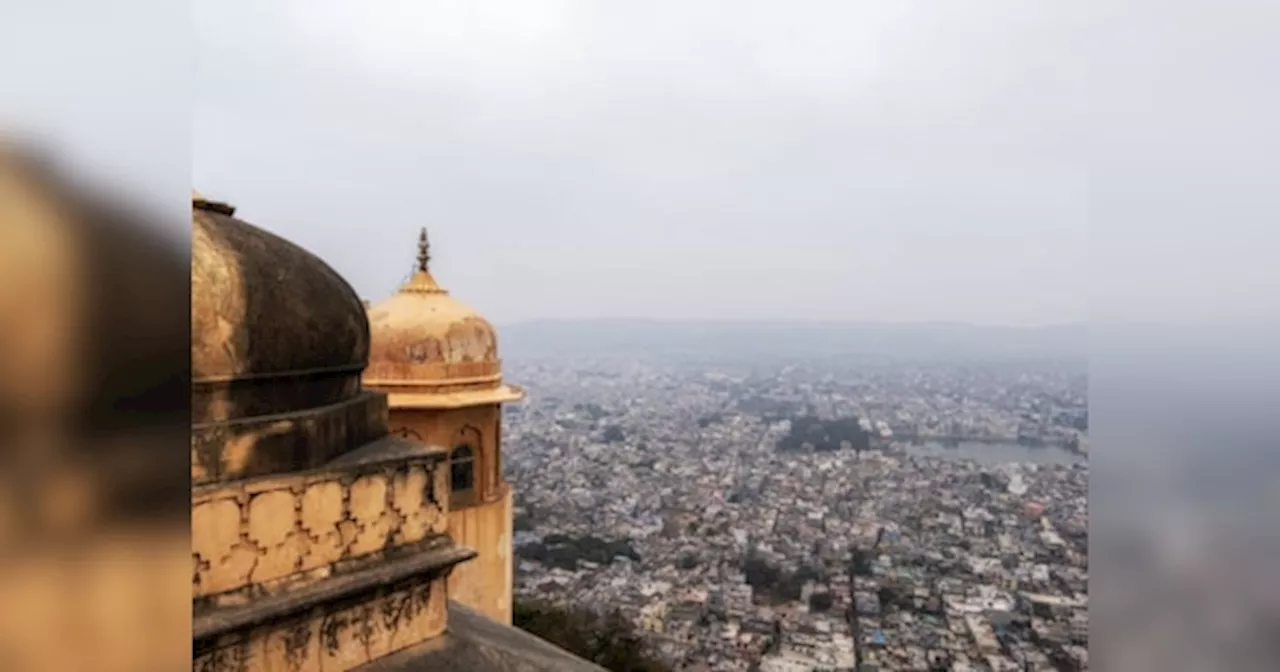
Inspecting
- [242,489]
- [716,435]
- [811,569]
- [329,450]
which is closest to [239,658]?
[242,489]

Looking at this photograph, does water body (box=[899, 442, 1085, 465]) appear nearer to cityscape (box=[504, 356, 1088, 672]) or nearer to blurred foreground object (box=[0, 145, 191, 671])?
cityscape (box=[504, 356, 1088, 672])

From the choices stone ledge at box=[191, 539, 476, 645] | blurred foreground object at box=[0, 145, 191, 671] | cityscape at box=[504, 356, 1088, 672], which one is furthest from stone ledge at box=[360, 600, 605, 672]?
blurred foreground object at box=[0, 145, 191, 671]

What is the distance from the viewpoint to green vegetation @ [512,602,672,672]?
10.5 m

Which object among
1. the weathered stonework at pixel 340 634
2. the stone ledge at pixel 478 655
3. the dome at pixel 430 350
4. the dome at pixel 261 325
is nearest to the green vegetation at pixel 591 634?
the dome at pixel 430 350

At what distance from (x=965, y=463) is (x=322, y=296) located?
52.8ft

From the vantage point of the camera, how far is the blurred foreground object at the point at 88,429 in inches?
24.4

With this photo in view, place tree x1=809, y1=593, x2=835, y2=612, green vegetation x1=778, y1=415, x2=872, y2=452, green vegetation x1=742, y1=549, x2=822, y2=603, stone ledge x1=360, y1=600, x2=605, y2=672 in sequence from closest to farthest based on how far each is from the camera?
stone ledge x1=360, y1=600, x2=605, y2=672, tree x1=809, y1=593, x2=835, y2=612, green vegetation x1=742, y1=549, x2=822, y2=603, green vegetation x1=778, y1=415, x2=872, y2=452

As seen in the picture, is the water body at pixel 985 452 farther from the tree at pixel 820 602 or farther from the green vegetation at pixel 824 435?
the tree at pixel 820 602

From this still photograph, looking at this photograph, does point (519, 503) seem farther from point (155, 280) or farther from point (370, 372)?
point (155, 280)

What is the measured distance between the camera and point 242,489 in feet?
9.70

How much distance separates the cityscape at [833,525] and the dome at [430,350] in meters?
3.23

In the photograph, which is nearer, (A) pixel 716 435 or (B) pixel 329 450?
(B) pixel 329 450

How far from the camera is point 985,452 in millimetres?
15062

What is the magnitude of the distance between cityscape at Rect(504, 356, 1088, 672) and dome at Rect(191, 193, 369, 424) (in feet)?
9.39
